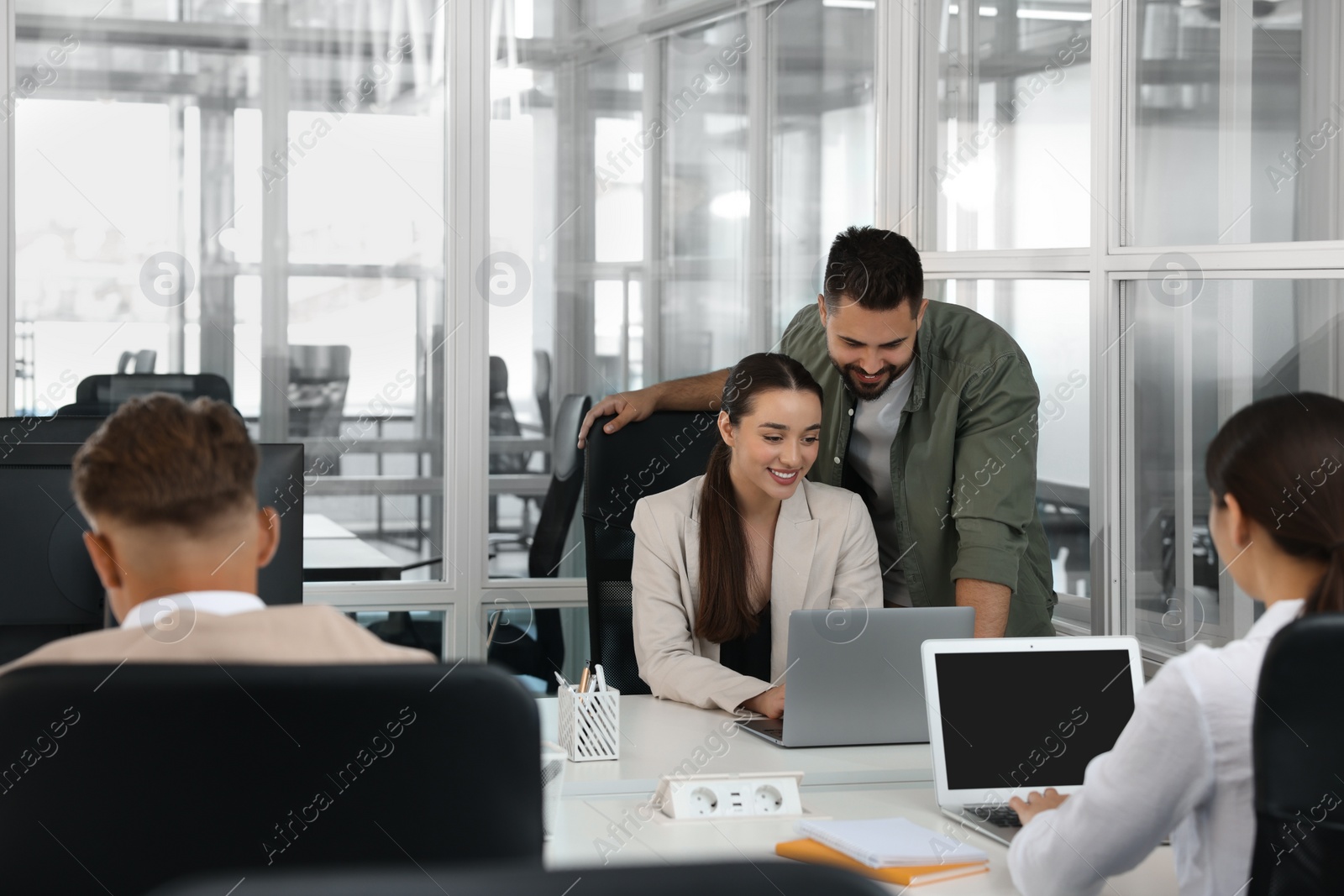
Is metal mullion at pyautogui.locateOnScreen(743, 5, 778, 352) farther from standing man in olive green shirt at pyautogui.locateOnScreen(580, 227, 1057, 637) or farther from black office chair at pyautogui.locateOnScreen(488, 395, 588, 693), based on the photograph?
standing man in olive green shirt at pyautogui.locateOnScreen(580, 227, 1057, 637)

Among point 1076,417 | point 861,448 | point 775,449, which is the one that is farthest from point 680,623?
point 1076,417

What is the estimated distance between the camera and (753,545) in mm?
2529

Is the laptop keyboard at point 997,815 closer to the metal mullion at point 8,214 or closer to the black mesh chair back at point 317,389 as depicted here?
the black mesh chair back at point 317,389

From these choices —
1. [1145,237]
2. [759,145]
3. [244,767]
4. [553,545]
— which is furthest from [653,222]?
[244,767]

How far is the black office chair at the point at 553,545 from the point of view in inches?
137

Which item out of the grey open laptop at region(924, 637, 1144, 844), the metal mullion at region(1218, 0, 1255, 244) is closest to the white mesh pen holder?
the grey open laptop at region(924, 637, 1144, 844)

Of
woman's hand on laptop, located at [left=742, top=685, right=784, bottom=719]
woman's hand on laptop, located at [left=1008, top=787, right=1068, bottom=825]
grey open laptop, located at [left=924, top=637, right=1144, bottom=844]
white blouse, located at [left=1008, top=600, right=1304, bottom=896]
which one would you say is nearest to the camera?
white blouse, located at [left=1008, top=600, right=1304, bottom=896]

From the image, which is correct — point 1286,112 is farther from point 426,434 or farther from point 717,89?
point 426,434

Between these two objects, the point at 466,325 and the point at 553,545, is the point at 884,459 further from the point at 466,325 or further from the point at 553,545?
the point at 466,325

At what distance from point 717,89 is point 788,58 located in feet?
0.71

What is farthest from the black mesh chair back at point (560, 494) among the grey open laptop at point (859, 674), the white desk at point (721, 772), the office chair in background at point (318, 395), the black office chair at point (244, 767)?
the black office chair at point (244, 767)

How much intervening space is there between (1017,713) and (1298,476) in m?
0.64

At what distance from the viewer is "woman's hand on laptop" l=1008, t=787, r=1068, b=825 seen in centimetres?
163

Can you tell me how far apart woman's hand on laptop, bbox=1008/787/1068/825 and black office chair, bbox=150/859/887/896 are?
45.3 inches
